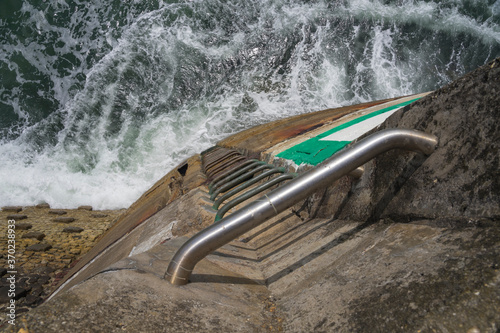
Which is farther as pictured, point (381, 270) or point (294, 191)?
point (294, 191)

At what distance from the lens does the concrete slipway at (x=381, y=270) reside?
98 cm

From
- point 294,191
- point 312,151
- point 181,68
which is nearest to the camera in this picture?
point 294,191

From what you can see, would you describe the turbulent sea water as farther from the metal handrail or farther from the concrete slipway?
the metal handrail

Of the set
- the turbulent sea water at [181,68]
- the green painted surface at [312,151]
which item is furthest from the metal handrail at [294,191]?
the turbulent sea water at [181,68]

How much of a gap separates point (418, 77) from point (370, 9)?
2.81m

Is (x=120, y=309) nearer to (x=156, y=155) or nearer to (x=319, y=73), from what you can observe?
(x=156, y=155)

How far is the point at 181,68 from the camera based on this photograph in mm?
10648

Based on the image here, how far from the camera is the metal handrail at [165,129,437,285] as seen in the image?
130 cm

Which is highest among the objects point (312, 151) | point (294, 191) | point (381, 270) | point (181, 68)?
point (181, 68)

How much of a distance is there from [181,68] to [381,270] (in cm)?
1019

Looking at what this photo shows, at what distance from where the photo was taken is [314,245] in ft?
5.90

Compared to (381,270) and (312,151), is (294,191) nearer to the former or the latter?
(381,270)

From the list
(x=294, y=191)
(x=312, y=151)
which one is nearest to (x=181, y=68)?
(x=312, y=151)

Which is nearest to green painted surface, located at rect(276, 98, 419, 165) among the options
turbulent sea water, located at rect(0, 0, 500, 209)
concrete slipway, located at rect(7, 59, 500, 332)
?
concrete slipway, located at rect(7, 59, 500, 332)
